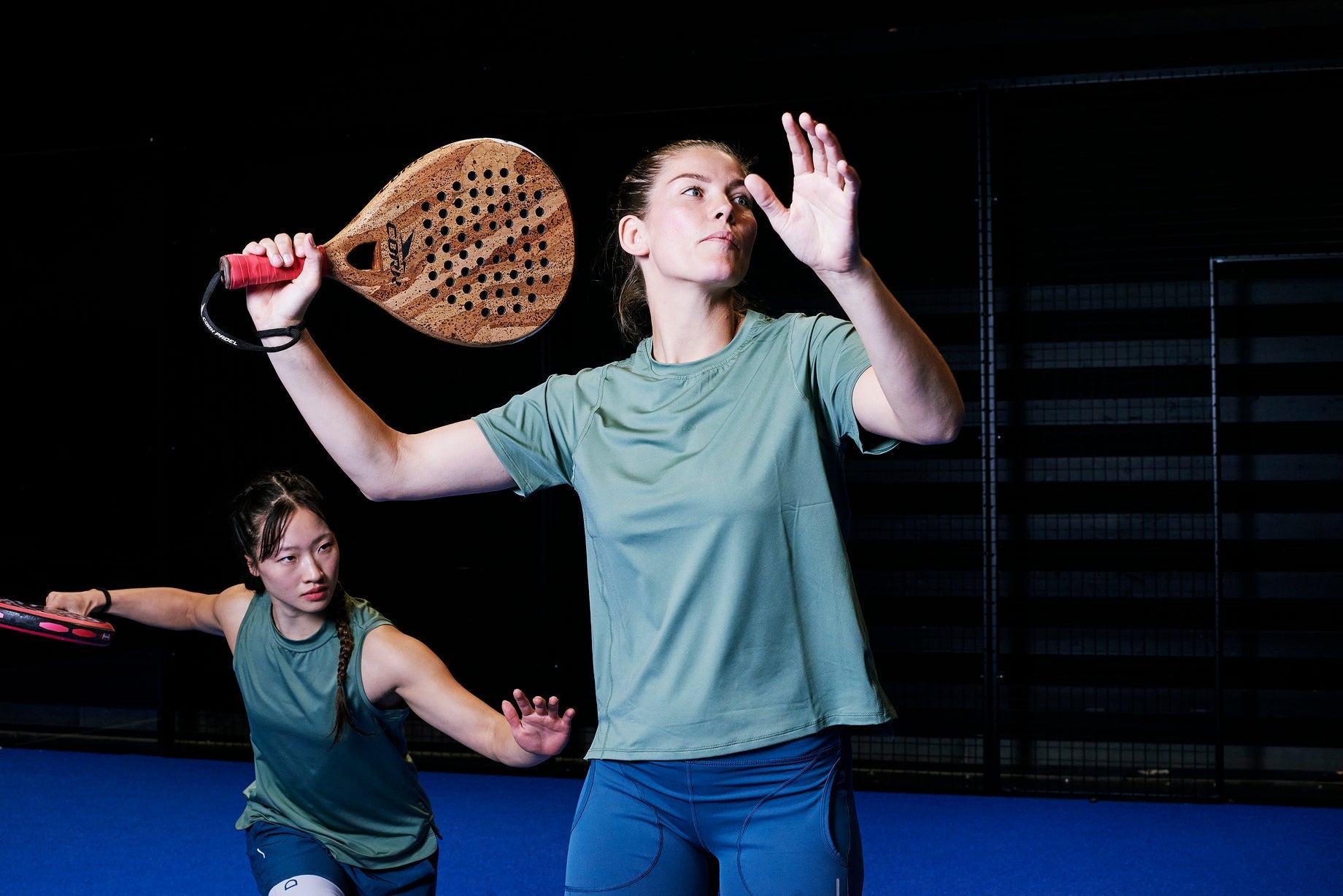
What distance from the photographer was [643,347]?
157 cm

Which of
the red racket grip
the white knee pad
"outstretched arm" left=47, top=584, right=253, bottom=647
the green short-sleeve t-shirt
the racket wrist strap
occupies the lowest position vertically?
the white knee pad

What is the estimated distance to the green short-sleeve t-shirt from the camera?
1.33 m

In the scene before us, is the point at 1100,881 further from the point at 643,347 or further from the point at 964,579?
the point at 643,347

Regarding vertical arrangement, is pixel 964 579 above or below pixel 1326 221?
below

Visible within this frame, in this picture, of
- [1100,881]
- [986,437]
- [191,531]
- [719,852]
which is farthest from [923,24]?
[719,852]

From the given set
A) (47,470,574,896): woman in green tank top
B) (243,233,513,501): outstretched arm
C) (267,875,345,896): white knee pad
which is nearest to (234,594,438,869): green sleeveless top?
(47,470,574,896): woman in green tank top

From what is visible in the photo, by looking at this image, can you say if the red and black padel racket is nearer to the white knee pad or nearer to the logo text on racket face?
the white knee pad

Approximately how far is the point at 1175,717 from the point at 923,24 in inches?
108

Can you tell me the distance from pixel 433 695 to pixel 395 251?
3.40 ft

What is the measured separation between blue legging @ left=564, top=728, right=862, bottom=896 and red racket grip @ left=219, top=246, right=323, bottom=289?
0.70 meters

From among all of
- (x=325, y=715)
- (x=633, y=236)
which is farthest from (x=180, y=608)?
(x=633, y=236)

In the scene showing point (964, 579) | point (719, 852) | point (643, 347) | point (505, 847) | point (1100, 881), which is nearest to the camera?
point (719, 852)

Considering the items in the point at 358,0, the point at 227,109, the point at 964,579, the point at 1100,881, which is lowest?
the point at 1100,881

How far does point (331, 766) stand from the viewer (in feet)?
7.82
